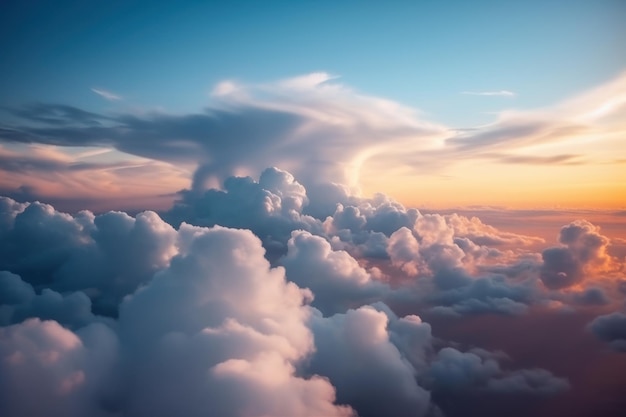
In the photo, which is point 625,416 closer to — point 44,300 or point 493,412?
point 493,412

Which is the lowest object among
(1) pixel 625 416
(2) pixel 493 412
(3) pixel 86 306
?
(2) pixel 493 412

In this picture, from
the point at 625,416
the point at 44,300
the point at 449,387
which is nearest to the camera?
the point at 625,416

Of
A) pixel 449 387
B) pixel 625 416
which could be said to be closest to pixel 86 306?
pixel 449 387

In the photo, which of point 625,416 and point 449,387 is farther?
point 449,387

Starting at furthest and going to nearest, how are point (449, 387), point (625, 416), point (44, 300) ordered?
point (449, 387)
point (44, 300)
point (625, 416)

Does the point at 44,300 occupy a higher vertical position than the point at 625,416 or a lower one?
higher

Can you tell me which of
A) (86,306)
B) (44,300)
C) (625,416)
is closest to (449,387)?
(625,416)

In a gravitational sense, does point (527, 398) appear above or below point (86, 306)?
below

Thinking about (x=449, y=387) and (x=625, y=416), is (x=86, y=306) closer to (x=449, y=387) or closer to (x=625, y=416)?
(x=449, y=387)

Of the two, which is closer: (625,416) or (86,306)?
(625,416)

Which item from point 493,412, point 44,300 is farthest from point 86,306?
point 493,412
